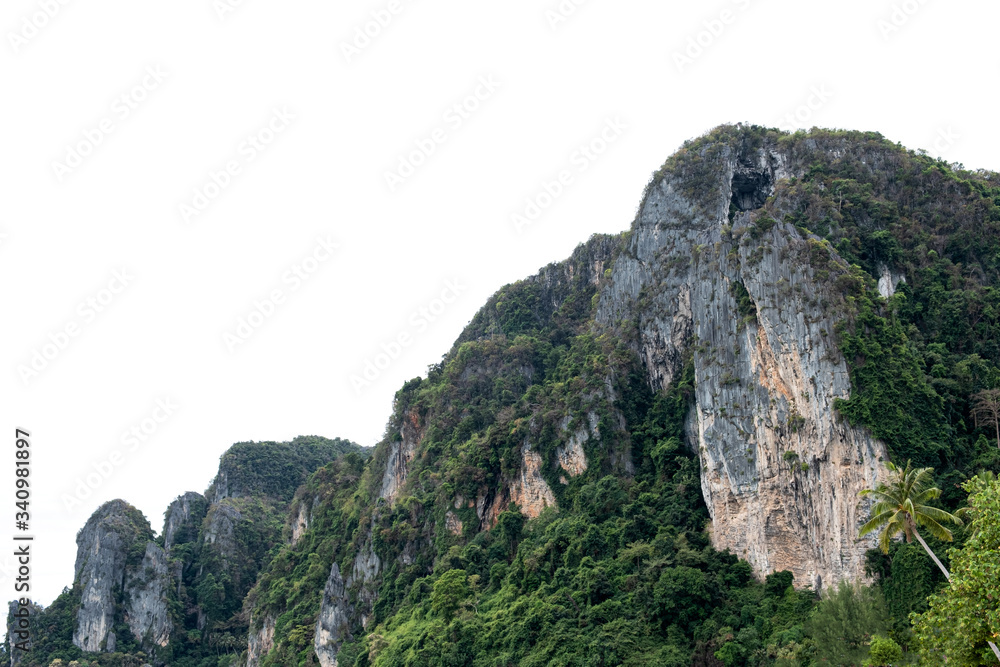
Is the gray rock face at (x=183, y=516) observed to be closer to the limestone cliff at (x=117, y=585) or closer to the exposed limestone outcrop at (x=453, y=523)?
the limestone cliff at (x=117, y=585)

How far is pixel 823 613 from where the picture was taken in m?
29.0

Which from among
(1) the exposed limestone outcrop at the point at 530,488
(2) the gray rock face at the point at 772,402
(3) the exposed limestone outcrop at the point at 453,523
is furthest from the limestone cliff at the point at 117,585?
(2) the gray rock face at the point at 772,402

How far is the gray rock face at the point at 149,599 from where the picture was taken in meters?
73.5

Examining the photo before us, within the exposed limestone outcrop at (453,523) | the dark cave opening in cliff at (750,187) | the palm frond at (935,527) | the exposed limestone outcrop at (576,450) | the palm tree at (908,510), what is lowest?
the palm frond at (935,527)

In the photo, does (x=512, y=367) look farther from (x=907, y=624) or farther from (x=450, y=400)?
(x=907, y=624)

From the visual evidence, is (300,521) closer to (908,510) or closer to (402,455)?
(402,455)

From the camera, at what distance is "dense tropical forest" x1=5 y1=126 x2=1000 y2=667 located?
28141mm

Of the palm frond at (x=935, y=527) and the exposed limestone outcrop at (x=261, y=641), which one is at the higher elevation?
the exposed limestone outcrop at (x=261, y=641)

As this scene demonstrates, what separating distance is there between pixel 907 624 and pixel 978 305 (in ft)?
57.1

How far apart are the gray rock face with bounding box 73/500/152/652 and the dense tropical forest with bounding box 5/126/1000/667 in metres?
4.27

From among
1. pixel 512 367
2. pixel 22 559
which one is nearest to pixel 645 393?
pixel 512 367

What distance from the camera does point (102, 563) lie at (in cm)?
7650

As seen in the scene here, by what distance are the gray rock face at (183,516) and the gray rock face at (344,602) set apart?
129 feet

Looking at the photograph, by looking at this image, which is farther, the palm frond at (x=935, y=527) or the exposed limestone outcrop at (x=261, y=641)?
the exposed limestone outcrop at (x=261, y=641)
